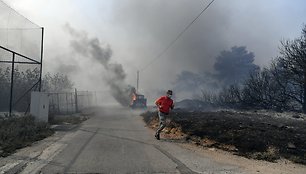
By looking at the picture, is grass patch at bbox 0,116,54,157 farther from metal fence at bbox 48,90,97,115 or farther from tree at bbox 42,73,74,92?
tree at bbox 42,73,74,92

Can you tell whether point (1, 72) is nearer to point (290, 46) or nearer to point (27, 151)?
point (27, 151)

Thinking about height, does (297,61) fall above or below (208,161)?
above

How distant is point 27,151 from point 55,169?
3125 millimetres

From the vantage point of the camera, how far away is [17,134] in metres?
13.9

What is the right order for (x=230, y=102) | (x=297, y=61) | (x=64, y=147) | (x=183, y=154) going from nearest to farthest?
(x=183, y=154)
(x=64, y=147)
(x=297, y=61)
(x=230, y=102)

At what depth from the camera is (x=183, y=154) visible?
35.4 ft

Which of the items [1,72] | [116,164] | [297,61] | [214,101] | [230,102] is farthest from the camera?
[214,101]

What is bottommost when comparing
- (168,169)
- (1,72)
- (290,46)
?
(168,169)

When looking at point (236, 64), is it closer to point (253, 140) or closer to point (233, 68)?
point (233, 68)

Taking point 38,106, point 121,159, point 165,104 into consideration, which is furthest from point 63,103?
point 121,159

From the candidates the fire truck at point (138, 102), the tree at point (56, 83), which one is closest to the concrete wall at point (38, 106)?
the tree at point (56, 83)

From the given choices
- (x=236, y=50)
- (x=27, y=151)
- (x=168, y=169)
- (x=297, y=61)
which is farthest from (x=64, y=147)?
(x=236, y=50)

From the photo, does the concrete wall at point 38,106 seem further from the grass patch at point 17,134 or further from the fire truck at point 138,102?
the fire truck at point 138,102

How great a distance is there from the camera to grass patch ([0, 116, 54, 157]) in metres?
11.5
